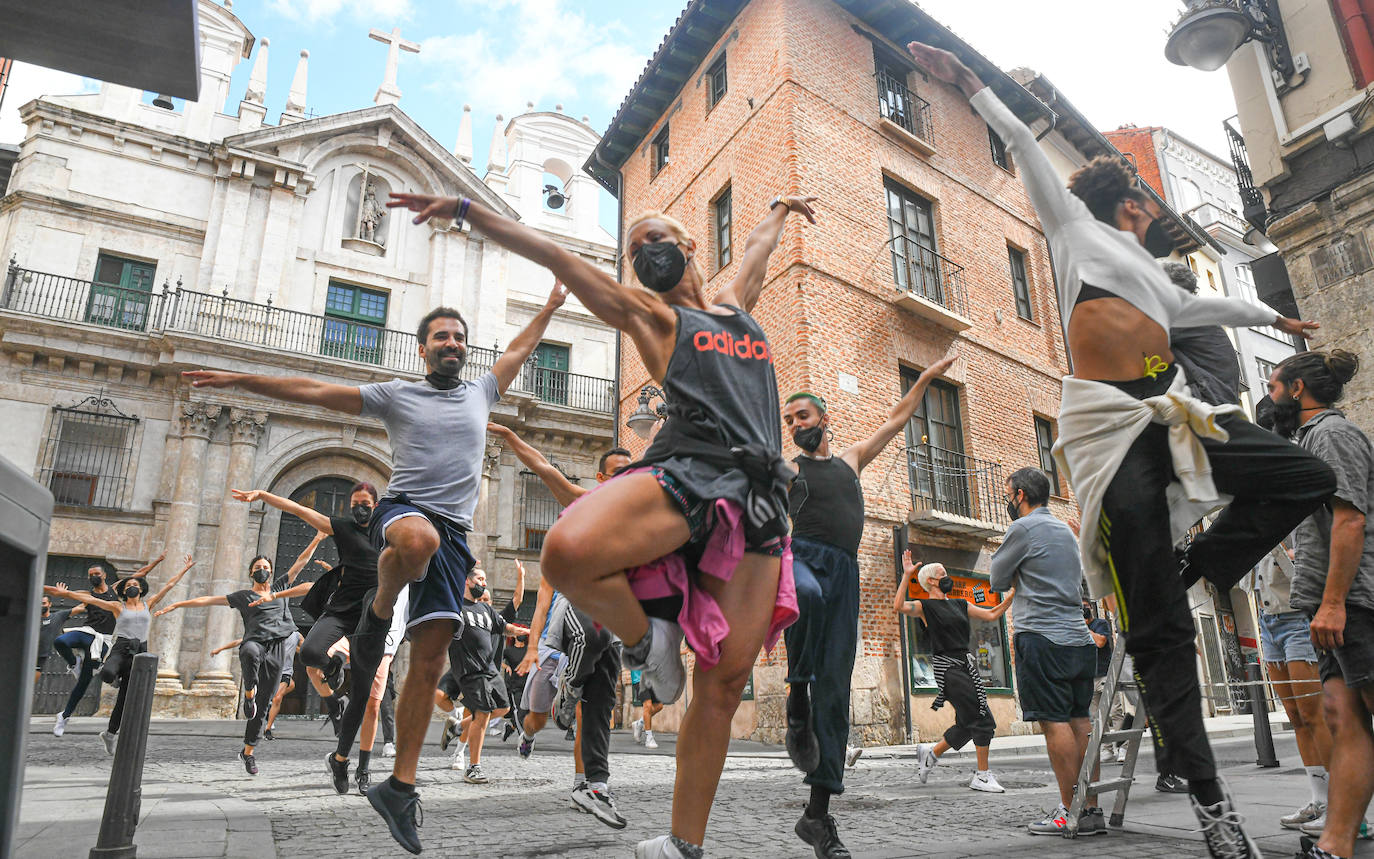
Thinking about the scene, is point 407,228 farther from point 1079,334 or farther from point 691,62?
point 1079,334

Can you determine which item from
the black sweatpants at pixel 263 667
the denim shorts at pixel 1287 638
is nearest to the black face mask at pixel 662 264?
the denim shorts at pixel 1287 638

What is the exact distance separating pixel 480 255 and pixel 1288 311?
18775 millimetres

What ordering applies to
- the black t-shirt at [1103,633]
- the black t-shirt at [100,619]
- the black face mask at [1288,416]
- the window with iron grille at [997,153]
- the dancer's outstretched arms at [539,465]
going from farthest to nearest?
the window with iron grille at [997,153] < the black t-shirt at [100,619] < the black t-shirt at [1103,633] < the dancer's outstretched arms at [539,465] < the black face mask at [1288,416]

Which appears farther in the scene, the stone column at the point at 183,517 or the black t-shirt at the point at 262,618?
the stone column at the point at 183,517

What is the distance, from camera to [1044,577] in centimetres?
459

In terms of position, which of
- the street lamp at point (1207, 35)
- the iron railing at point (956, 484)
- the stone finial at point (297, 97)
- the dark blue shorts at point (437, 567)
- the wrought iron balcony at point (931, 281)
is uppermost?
the stone finial at point (297, 97)

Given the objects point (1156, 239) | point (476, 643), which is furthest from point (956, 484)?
point (1156, 239)

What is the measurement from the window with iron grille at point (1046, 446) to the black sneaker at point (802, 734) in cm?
1432

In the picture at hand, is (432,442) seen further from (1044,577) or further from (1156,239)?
(1044,577)

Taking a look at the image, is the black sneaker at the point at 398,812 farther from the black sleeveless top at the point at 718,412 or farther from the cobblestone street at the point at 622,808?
the black sleeveless top at the point at 718,412

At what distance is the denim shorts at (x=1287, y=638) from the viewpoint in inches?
173

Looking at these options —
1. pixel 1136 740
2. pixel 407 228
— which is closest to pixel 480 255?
pixel 407 228

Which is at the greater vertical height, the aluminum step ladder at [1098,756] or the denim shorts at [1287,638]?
the denim shorts at [1287,638]

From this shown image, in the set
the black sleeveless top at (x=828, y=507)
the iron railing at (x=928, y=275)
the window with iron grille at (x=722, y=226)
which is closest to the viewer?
the black sleeveless top at (x=828, y=507)
